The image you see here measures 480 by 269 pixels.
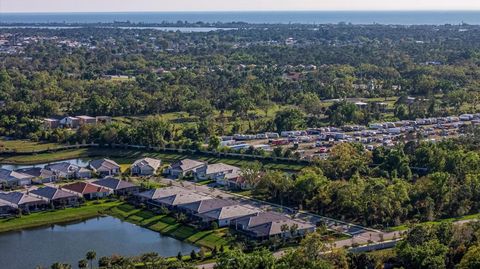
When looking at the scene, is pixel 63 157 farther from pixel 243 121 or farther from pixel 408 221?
pixel 408 221

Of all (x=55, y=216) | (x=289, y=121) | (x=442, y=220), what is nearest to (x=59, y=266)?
(x=55, y=216)

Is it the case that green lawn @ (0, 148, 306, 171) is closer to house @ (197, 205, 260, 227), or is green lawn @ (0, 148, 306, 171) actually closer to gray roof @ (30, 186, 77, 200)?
gray roof @ (30, 186, 77, 200)

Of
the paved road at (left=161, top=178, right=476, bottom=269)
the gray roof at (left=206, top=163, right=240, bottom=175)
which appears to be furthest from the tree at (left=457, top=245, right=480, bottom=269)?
the gray roof at (left=206, top=163, right=240, bottom=175)

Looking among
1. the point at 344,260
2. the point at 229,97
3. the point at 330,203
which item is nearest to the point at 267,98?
the point at 229,97

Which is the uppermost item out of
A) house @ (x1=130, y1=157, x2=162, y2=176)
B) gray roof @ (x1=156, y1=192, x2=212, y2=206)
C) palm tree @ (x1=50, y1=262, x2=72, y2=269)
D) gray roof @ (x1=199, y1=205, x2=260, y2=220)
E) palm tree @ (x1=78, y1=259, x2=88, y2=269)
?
palm tree @ (x1=50, y1=262, x2=72, y2=269)

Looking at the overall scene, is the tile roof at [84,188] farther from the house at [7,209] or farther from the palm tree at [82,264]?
the palm tree at [82,264]

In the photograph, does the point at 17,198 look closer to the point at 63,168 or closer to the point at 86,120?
the point at 63,168

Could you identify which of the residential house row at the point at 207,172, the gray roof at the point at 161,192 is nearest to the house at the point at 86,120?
the residential house row at the point at 207,172
